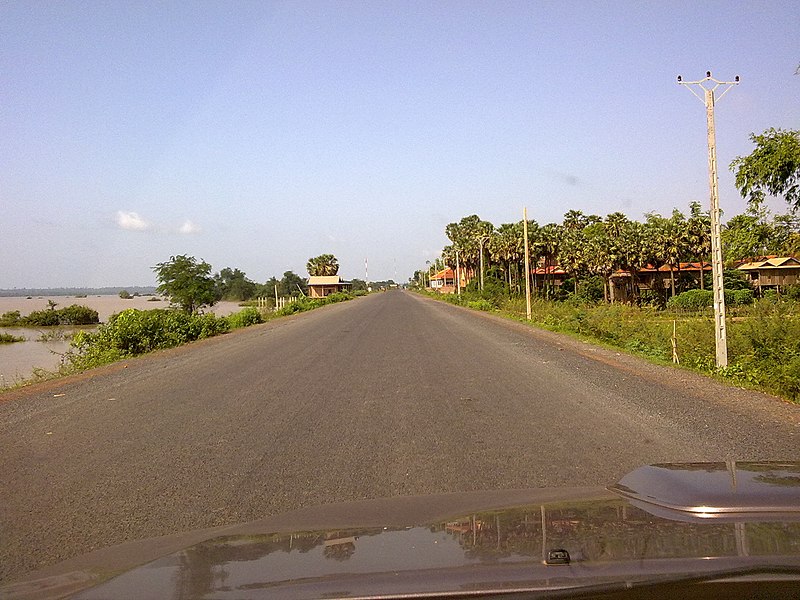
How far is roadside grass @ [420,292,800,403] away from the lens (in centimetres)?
1192

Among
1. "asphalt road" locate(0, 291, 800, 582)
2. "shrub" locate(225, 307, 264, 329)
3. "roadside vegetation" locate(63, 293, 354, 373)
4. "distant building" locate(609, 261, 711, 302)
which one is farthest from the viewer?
"distant building" locate(609, 261, 711, 302)

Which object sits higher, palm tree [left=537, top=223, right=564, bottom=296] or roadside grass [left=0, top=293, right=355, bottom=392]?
palm tree [left=537, top=223, right=564, bottom=296]

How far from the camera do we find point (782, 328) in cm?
1261

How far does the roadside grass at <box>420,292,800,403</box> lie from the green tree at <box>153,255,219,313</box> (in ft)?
72.3

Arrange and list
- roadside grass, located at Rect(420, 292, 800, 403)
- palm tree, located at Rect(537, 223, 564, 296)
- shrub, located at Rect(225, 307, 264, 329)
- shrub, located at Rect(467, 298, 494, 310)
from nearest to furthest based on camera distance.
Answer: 1. roadside grass, located at Rect(420, 292, 800, 403)
2. shrub, located at Rect(225, 307, 264, 329)
3. shrub, located at Rect(467, 298, 494, 310)
4. palm tree, located at Rect(537, 223, 564, 296)

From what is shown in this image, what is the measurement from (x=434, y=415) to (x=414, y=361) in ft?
23.2

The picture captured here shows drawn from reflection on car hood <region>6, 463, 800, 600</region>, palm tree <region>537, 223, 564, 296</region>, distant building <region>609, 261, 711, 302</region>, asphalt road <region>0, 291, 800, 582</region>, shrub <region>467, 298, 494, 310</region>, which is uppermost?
palm tree <region>537, 223, 564, 296</region>

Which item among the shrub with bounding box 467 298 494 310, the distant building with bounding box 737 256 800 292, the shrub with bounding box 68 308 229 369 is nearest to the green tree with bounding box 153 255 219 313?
the shrub with bounding box 68 308 229 369

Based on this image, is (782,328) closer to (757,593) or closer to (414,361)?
(414,361)

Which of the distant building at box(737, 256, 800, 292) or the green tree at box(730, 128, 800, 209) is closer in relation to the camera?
the green tree at box(730, 128, 800, 209)

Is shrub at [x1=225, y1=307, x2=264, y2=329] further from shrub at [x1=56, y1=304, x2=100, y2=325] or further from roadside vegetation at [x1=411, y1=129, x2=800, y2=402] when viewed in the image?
shrub at [x1=56, y1=304, x2=100, y2=325]

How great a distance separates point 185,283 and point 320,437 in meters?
32.3

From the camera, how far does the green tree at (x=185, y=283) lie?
3844 centimetres

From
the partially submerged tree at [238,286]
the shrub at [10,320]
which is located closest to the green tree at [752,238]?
the shrub at [10,320]
